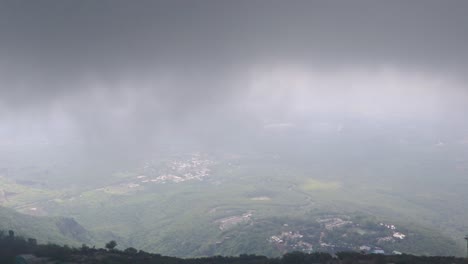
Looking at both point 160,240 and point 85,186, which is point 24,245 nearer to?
point 160,240

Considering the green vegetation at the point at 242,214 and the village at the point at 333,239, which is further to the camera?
the green vegetation at the point at 242,214

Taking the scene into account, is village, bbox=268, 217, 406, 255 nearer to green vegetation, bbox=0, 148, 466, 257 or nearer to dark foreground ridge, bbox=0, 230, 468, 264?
green vegetation, bbox=0, 148, 466, 257

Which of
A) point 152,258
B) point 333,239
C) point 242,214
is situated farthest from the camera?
point 242,214

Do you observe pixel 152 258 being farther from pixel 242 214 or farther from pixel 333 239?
A: pixel 242 214

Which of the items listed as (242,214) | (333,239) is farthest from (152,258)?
(242,214)

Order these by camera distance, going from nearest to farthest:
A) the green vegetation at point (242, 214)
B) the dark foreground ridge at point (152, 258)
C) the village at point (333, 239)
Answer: the dark foreground ridge at point (152, 258)
the village at point (333, 239)
the green vegetation at point (242, 214)

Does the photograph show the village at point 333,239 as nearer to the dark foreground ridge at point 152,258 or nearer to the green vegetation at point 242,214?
the green vegetation at point 242,214

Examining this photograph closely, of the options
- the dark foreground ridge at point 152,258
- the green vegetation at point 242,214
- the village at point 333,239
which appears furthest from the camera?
the green vegetation at point 242,214

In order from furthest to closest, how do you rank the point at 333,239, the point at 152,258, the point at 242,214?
the point at 242,214 → the point at 333,239 → the point at 152,258

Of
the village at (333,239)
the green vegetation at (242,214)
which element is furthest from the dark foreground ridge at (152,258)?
the village at (333,239)

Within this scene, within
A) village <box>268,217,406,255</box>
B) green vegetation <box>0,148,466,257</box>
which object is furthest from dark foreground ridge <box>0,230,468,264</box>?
village <box>268,217,406,255</box>

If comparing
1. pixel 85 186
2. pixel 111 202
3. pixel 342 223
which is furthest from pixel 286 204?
pixel 85 186
